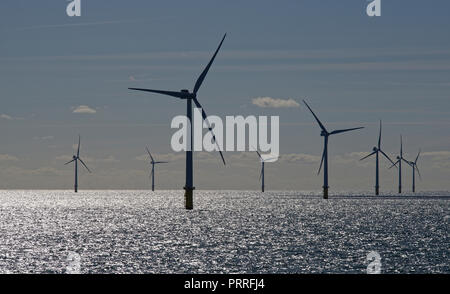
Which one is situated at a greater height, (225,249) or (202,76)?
(202,76)

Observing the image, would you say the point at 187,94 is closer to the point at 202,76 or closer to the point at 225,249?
the point at 202,76

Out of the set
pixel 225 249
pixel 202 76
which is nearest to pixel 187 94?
pixel 202 76

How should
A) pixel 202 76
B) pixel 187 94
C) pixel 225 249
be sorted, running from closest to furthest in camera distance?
pixel 225 249 < pixel 202 76 < pixel 187 94

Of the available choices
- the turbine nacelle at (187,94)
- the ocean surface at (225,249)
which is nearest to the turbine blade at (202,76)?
the turbine nacelle at (187,94)

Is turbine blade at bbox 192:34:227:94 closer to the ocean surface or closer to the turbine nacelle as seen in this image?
the turbine nacelle

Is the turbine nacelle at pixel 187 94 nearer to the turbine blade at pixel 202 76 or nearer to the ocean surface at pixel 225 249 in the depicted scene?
the turbine blade at pixel 202 76

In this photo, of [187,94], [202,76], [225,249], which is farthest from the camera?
[187,94]

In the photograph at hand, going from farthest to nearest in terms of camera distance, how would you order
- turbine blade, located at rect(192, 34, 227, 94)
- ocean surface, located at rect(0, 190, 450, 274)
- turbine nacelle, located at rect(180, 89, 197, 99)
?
1. turbine nacelle, located at rect(180, 89, 197, 99)
2. turbine blade, located at rect(192, 34, 227, 94)
3. ocean surface, located at rect(0, 190, 450, 274)

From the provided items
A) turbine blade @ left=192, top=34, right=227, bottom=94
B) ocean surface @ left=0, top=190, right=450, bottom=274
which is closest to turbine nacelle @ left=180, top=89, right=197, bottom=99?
turbine blade @ left=192, top=34, right=227, bottom=94

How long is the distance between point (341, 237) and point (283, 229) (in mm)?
23246

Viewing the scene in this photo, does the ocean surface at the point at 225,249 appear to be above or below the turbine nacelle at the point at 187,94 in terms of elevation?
below

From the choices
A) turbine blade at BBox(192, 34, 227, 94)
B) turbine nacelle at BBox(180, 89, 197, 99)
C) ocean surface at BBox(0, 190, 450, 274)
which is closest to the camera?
ocean surface at BBox(0, 190, 450, 274)
